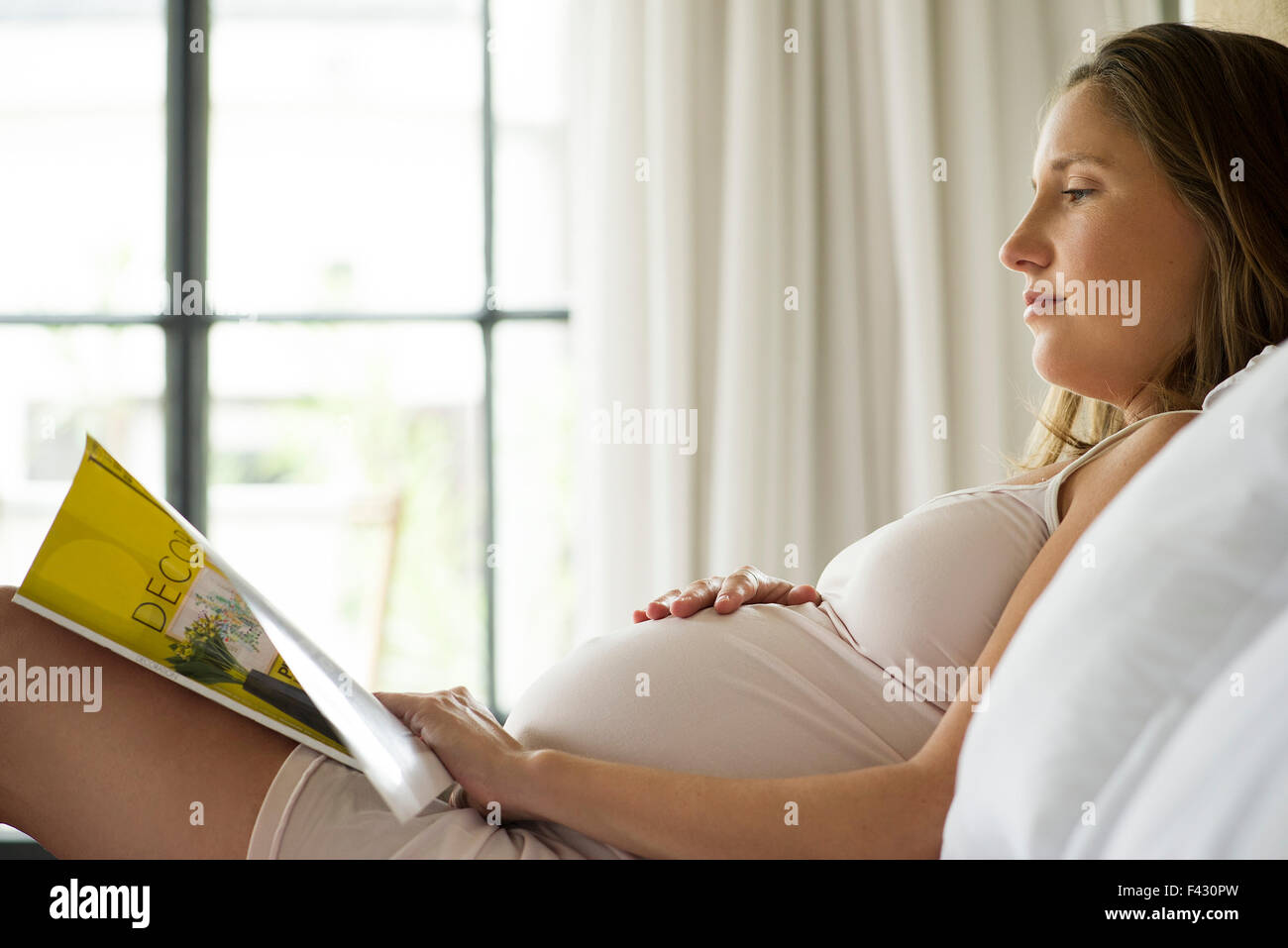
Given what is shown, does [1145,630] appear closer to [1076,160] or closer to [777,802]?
[777,802]

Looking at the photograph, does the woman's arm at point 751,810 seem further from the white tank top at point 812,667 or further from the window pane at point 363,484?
→ the window pane at point 363,484

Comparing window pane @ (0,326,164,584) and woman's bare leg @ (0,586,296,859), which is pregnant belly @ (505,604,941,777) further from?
window pane @ (0,326,164,584)

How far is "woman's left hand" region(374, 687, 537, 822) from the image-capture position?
792 millimetres

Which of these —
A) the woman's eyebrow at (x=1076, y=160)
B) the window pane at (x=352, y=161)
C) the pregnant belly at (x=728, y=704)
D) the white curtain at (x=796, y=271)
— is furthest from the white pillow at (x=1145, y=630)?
the window pane at (x=352, y=161)

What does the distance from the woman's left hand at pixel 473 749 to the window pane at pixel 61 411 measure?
5.55 feet

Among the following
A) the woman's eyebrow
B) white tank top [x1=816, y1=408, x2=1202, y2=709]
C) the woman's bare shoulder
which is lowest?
white tank top [x1=816, y1=408, x2=1202, y2=709]

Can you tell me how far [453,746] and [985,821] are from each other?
0.43 metres

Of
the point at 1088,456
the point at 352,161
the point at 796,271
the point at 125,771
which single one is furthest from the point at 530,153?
the point at 125,771

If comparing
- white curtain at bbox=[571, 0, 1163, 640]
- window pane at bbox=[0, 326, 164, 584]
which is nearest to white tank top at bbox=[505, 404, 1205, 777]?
white curtain at bbox=[571, 0, 1163, 640]

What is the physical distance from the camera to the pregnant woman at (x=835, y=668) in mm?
736

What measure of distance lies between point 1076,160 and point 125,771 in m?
1.07

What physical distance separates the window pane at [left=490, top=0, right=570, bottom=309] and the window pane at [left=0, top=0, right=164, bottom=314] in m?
0.78

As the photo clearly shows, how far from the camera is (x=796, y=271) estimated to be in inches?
79.0
